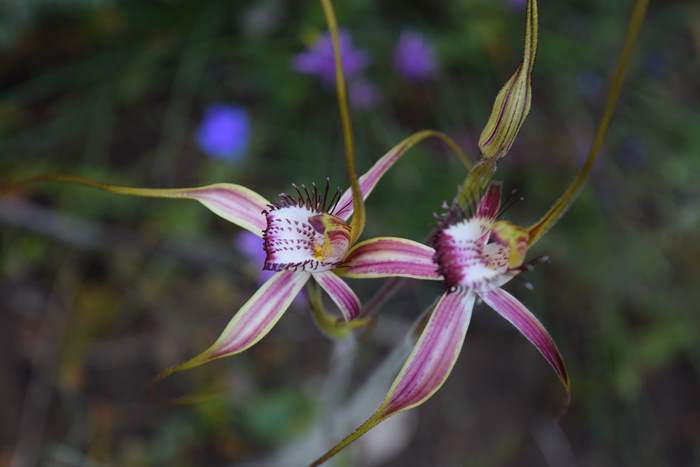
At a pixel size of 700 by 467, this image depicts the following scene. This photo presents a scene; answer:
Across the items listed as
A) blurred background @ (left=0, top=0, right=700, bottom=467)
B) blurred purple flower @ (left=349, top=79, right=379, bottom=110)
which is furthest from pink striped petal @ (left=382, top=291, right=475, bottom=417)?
blurred purple flower @ (left=349, top=79, right=379, bottom=110)

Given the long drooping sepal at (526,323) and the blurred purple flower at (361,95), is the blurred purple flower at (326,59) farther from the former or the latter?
the long drooping sepal at (526,323)

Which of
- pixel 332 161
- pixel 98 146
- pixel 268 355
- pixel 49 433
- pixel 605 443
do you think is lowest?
pixel 605 443

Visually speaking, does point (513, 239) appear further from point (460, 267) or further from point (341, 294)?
point (341, 294)

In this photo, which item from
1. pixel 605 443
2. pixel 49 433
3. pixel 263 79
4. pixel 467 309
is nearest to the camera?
pixel 467 309

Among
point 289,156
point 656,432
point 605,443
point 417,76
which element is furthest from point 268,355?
point 656,432

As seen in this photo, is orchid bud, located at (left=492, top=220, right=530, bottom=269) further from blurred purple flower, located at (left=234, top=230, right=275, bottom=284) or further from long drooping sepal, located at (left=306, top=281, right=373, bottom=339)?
blurred purple flower, located at (left=234, top=230, right=275, bottom=284)

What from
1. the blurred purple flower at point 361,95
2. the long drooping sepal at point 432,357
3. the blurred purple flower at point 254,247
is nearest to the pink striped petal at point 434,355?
the long drooping sepal at point 432,357

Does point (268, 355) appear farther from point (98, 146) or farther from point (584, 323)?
point (584, 323)

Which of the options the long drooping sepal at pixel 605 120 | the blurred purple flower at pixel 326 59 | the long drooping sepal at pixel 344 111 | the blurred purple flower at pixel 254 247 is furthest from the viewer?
the blurred purple flower at pixel 326 59
